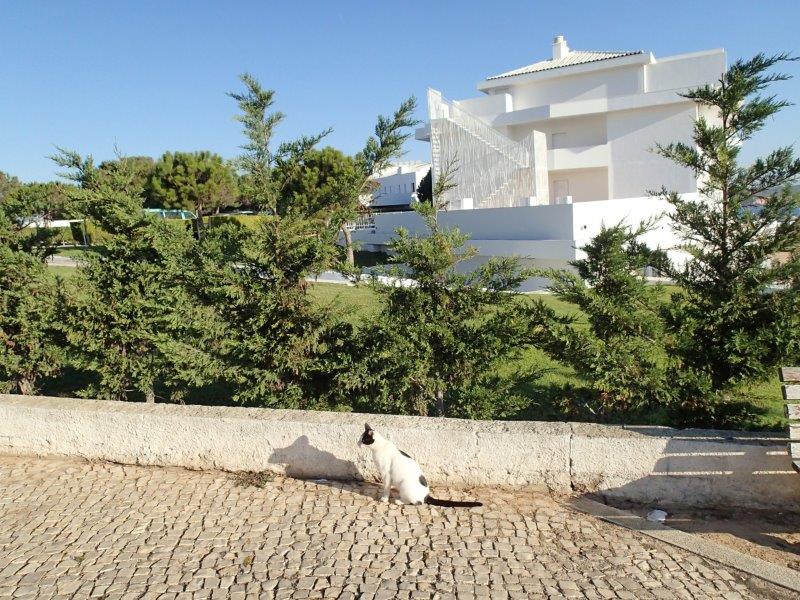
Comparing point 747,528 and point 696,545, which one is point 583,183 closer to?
point 747,528

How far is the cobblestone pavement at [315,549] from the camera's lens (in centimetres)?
362

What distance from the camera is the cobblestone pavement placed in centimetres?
362

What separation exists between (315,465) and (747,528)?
3.11 metres

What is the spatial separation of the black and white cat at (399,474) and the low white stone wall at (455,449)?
32 centimetres

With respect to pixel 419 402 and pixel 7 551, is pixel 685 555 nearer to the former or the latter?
pixel 419 402

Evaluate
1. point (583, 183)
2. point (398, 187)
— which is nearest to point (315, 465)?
point (583, 183)

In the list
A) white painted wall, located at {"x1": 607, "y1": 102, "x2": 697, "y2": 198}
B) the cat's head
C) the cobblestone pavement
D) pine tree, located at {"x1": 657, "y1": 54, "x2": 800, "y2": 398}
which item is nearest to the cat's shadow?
the cobblestone pavement

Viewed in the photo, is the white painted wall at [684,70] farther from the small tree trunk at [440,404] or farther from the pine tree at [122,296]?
the pine tree at [122,296]

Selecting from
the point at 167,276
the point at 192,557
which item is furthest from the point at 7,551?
the point at 167,276

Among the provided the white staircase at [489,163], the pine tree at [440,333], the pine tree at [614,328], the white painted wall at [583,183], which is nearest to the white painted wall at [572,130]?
the white painted wall at [583,183]

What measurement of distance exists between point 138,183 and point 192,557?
4.90m

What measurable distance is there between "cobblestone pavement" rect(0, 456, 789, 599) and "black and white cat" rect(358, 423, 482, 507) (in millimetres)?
116

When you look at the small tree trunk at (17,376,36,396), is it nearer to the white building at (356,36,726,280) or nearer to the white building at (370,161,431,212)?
the white building at (356,36,726,280)

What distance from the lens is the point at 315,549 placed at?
4035 mm
